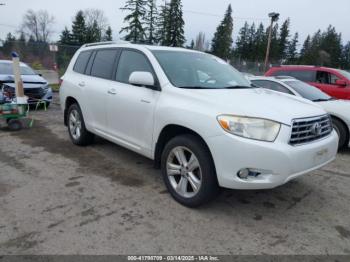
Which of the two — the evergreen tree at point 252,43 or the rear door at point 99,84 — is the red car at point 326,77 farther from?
the evergreen tree at point 252,43

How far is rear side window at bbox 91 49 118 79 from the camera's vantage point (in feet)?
15.4

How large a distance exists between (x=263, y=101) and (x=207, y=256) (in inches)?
69.0

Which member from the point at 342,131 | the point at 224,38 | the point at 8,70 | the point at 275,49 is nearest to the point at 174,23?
the point at 224,38

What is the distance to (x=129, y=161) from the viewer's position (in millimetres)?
4980

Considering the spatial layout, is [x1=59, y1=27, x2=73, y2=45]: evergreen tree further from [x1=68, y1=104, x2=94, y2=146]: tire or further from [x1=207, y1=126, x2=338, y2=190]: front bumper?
[x1=207, y1=126, x2=338, y2=190]: front bumper

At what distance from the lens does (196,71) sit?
4105 millimetres

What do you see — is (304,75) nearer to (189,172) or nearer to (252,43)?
(189,172)

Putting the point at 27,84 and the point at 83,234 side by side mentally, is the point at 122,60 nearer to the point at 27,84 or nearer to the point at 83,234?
the point at 83,234

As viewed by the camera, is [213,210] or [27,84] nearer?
[213,210]

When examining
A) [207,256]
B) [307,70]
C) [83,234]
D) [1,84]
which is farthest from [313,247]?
[1,84]

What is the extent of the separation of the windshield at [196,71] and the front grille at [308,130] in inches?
45.5

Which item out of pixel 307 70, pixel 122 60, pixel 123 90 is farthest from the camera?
pixel 307 70

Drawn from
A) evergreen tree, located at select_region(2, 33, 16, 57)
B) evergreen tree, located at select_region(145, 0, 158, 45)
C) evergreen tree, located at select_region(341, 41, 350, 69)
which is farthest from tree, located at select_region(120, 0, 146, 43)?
evergreen tree, located at select_region(341, 41, 350, 69)

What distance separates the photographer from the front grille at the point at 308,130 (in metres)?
3.03
